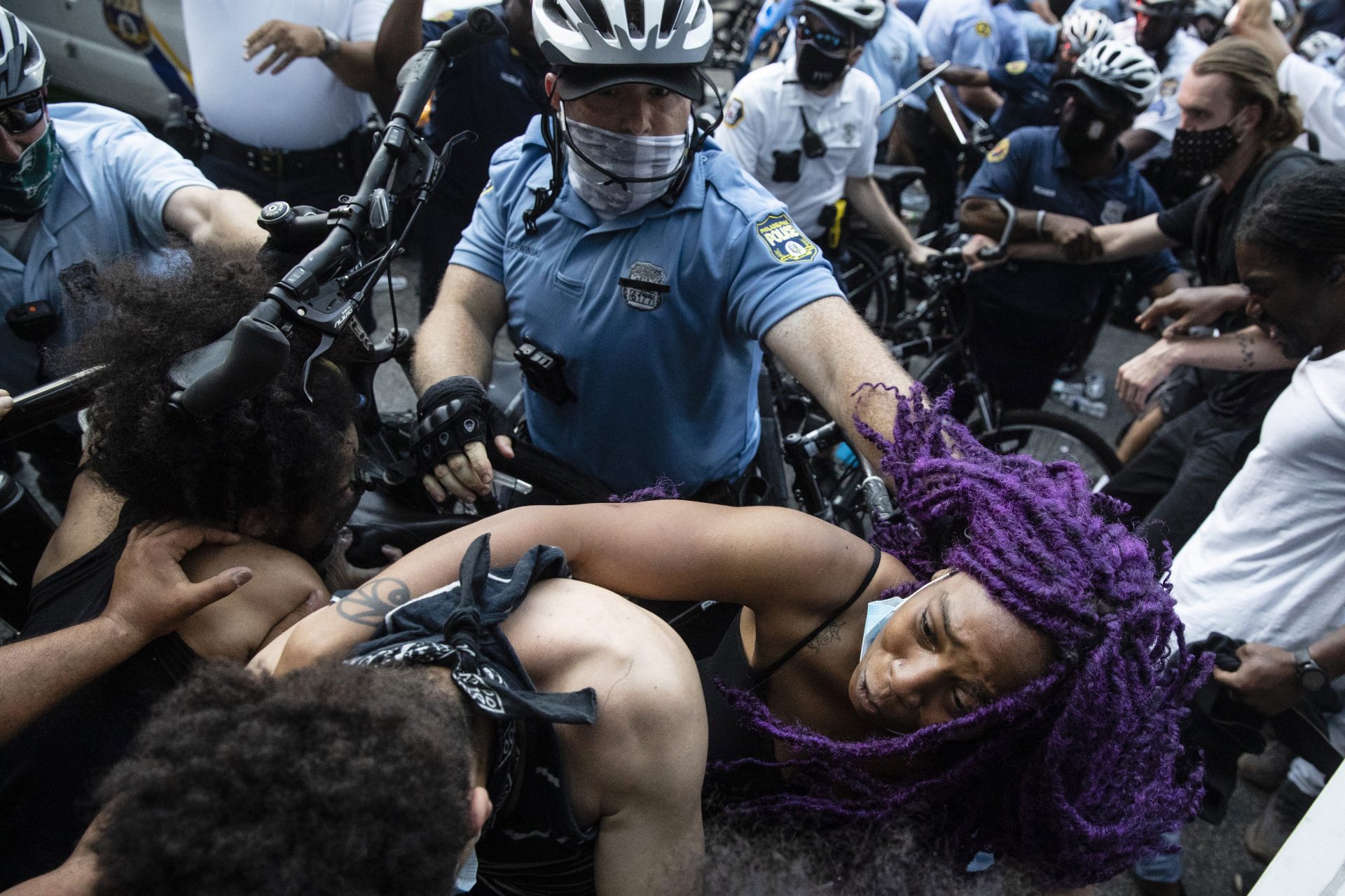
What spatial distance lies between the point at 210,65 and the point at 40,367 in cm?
162

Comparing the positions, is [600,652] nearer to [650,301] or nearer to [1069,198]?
[650,301]

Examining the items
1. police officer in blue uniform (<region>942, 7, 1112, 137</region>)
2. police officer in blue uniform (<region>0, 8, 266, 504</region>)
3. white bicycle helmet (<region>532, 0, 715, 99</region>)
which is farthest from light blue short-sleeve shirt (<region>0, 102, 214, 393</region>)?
police officer in blue uniform (<region>942, 7, 1112, 137</region>)

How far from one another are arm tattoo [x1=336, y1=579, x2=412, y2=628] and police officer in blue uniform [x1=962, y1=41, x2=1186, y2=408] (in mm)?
3499

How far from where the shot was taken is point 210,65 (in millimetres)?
3574

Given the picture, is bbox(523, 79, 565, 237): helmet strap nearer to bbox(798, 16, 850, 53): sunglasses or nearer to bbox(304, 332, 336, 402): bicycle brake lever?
bbox(304, 332, 336, 402): bicycle brake lever

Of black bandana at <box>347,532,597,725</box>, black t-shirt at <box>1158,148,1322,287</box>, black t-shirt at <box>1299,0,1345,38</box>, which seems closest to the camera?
black bandana at <box>347,532,597,725</box>

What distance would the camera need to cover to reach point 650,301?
2174mm

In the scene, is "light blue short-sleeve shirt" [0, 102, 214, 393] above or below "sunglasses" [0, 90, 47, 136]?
below

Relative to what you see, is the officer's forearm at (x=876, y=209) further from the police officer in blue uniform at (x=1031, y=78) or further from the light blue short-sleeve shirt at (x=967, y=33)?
the light blue short-sleeve shirt at (x=967, y=33)

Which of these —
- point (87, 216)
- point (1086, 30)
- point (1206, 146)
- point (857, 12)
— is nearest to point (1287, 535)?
point (1206, 146)

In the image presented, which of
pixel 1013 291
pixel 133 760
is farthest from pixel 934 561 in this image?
pixel 1013 291

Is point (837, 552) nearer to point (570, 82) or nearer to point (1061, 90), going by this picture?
point (570, 82)

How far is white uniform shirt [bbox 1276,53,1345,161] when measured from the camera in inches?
191

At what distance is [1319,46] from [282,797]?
8831 millimetres
